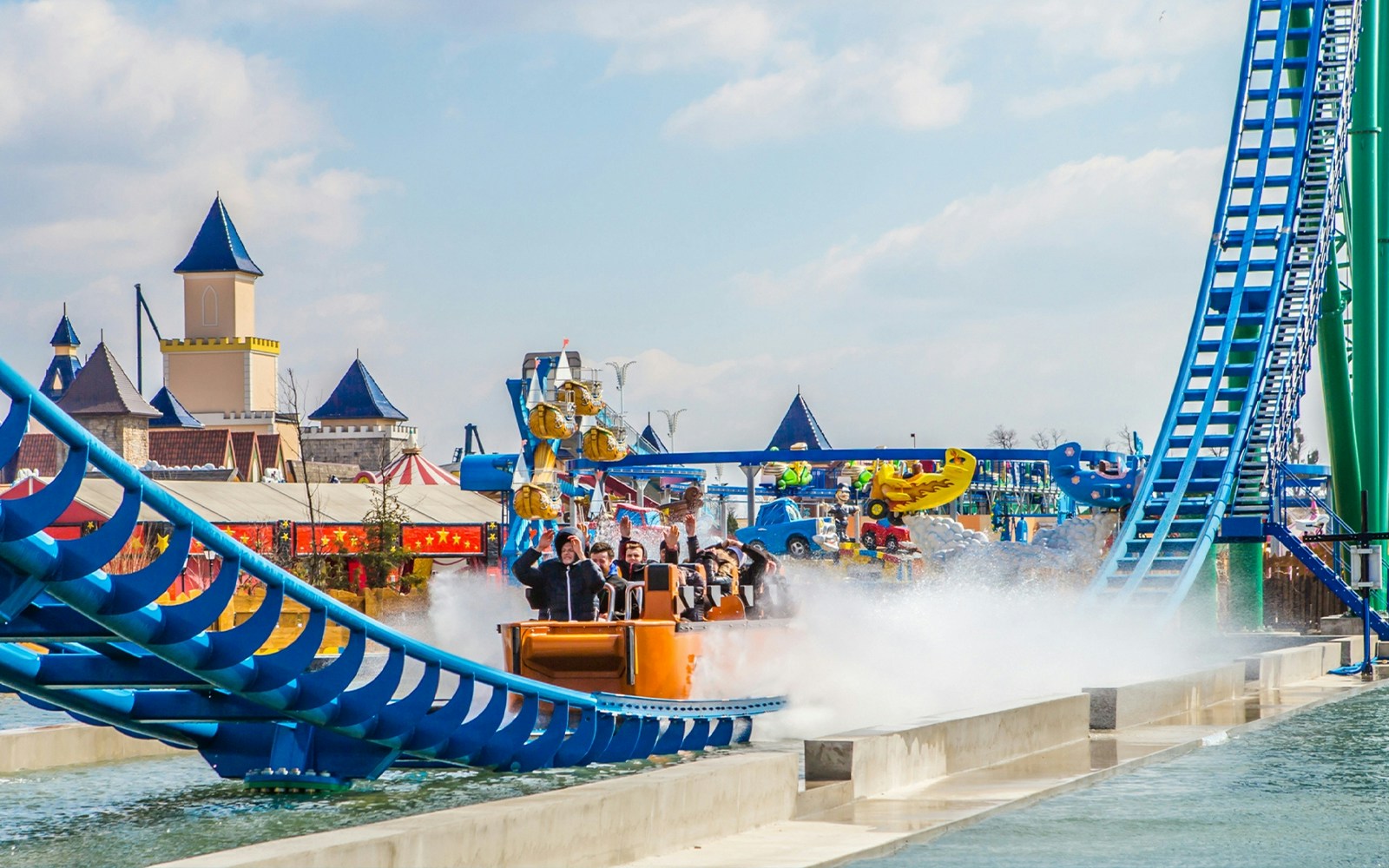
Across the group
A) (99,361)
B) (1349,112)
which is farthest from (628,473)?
(99,361)

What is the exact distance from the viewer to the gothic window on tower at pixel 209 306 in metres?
129

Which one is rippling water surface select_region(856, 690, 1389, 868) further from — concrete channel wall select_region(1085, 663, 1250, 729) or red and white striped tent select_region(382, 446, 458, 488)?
red and white striped tent select_region(382, 446, 458, 488)

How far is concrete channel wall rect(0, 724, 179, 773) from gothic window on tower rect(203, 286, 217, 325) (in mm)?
117527

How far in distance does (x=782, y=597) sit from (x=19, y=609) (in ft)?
31.9

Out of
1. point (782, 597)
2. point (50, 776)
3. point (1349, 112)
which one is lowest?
point (50, 776)

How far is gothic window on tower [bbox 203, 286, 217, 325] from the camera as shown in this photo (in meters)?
129

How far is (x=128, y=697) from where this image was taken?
11766 mm

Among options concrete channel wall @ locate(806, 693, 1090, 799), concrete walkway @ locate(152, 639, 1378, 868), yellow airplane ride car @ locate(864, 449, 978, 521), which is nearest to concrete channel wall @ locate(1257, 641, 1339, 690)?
concrete walkway @ locate(152, 639, 1378, 868)

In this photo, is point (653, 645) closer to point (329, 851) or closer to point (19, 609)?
point (19, 609)

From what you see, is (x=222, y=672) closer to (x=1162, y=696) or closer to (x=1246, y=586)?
(x=1162, y=696)

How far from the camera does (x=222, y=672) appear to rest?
1061 centimetres

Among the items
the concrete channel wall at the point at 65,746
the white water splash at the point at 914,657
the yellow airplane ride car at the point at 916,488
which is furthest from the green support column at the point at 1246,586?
the concrete channel wall at the point at 65,746

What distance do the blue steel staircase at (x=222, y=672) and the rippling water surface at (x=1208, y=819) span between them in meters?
3.43

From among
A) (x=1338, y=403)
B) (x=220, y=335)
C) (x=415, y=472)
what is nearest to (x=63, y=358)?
(x=220, y=335)
